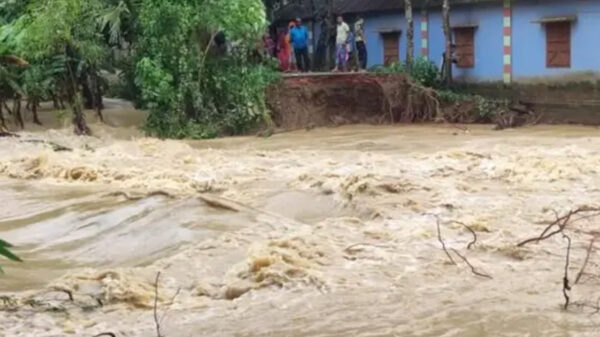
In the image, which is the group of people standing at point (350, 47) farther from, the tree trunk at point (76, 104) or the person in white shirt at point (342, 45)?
the tree trunk at point (76, 104)

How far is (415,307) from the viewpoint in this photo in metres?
6.36

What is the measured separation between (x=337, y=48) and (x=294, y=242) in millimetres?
14955

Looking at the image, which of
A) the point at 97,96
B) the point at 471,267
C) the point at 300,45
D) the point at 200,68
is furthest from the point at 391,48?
the point at 471,267

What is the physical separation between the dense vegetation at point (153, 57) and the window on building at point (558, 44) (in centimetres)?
590

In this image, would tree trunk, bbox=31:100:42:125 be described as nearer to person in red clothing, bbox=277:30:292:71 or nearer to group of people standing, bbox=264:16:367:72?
group of people standing, bbox=264:16:367:72

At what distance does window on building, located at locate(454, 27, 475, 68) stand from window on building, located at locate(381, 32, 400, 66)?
85.6 inches

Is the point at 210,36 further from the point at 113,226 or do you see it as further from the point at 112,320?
the point at 112,320

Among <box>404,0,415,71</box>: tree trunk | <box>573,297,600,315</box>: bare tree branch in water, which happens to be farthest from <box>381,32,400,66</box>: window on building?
<box>573,297,600,315</box>: bare tree branch in water

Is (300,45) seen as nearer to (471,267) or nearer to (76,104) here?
(76,104)

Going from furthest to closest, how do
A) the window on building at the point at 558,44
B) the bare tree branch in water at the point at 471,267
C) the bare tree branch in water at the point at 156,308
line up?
the window on building at the point at 558,44 → the bare tree branch in water at the point at 471,267 → the bare tree branch in water at the point at 156,308

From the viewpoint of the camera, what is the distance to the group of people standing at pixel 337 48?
2231cm

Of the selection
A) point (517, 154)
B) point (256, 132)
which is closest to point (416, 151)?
point (517, 154)

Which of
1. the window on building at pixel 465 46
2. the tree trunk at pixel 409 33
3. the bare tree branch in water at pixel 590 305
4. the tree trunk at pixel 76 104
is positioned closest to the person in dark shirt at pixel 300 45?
the tree trunk at pixel 409 33

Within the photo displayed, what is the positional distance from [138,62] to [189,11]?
1418 millimetres
